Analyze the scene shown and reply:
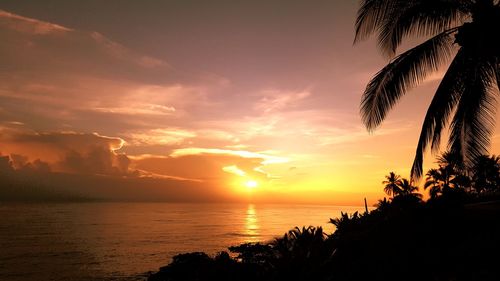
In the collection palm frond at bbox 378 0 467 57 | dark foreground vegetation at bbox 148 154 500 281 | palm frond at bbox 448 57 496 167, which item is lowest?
dark foreground vegetation at bbox 148 154 500 281

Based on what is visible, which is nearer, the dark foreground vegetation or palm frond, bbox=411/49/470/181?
Result: the dark foreground vegetation

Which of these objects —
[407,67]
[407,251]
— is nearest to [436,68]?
[407,67]

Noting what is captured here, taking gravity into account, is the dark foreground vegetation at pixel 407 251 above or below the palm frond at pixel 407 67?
below

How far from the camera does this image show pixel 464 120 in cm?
877

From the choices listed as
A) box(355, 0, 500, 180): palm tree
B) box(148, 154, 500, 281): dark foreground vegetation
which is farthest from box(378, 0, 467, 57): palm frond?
box(148, 154, 500, 281): dark foreground vegetation

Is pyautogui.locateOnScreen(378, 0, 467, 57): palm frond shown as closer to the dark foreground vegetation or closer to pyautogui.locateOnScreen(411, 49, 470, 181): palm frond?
pyautogui.locateOnScreen(411, 49, 470, 181): palm frond

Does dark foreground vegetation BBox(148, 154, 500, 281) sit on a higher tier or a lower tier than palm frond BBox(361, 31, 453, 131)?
lower

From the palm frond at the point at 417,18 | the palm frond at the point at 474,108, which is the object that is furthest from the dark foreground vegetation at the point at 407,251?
the palm frond at the point at 417,18

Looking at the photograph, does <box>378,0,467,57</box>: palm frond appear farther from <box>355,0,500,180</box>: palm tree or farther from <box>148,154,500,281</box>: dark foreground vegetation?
<box>148,154,500,281</box>: dark foreground vegetation

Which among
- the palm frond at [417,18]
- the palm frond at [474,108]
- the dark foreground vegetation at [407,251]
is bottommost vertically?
the dark foreground vegetation at [407,251]

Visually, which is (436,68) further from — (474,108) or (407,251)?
(407,251)

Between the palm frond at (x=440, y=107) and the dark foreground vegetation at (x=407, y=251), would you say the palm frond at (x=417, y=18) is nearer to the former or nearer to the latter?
the palm frond at (x=440, y=107)

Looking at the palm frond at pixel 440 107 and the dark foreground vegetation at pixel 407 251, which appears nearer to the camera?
the dark foreground vegetation at pixel 407 251

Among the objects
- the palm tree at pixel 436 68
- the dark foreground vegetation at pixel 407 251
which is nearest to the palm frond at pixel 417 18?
the palm tree at pixel 436 68
